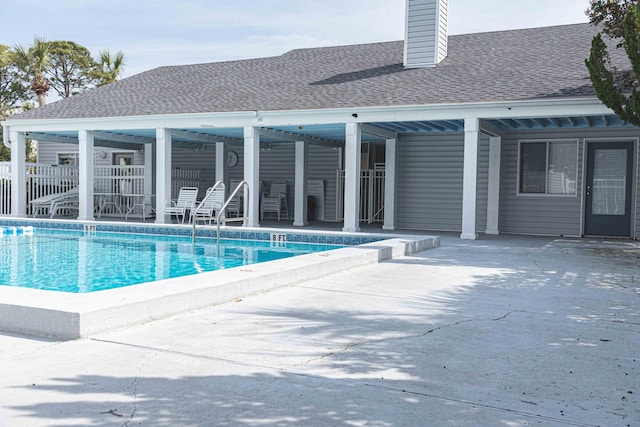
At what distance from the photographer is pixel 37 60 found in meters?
34.5

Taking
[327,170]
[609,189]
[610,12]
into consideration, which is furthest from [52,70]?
[610,12]

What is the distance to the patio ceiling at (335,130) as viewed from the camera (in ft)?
42.6

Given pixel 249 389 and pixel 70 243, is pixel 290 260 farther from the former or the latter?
pixel 70 243

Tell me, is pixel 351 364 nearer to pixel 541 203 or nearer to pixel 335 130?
pixel 335 130

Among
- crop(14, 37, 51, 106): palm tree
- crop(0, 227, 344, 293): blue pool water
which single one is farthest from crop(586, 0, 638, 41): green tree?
crop(14, 37, 51, 106): palm tree

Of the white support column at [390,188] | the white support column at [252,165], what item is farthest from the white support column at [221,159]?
the white support column at [390,188]

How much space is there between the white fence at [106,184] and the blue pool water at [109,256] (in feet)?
13.2

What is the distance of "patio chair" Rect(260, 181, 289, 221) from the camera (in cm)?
1792

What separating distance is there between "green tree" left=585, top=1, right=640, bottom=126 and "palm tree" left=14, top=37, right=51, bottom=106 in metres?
29.7

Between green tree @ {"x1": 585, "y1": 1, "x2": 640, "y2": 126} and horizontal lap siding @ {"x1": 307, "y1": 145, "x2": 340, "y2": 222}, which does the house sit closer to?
horizontal lap siding @ {"x1": 307, "y1": 145, "x2": 340, "y2": 222}

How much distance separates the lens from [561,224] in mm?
13859

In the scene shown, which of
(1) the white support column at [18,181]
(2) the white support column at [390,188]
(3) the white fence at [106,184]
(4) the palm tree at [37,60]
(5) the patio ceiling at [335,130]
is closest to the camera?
(5) the patio ceiling at [335,130]

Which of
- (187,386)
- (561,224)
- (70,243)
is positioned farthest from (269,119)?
(187,386)

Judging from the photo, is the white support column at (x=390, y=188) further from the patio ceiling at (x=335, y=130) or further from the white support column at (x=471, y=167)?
the white support column at (x=471, y=167)
